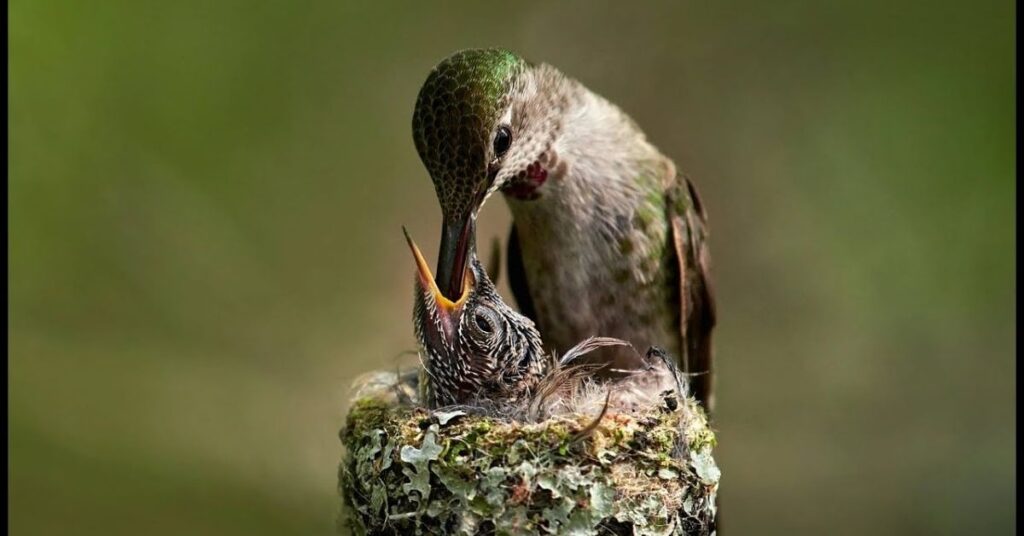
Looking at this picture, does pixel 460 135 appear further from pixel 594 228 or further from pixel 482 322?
pixel 594 228

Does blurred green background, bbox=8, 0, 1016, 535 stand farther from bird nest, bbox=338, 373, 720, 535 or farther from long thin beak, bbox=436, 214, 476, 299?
bird nest, bbox=338, 373, 720, 535

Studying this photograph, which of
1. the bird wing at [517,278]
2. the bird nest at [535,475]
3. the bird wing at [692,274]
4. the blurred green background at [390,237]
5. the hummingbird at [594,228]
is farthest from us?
the blurred green background at [390,237]

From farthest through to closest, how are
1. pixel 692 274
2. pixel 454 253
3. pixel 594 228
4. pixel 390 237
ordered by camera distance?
1. pixel 390 237
2. pixel 692 274
3. pixel 594 228
4. pixel 454 253

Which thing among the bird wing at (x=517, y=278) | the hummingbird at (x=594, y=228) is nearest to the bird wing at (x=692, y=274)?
the hummingbird at (x=594, y=228)

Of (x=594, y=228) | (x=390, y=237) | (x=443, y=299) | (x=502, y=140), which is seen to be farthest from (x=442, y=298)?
(x=390, y=237)

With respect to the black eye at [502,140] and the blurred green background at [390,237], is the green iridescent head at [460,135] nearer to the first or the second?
the black eye at [502,140]

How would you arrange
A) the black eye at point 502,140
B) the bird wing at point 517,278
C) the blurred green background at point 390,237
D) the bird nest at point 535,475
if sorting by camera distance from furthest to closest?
the blurred green background at point 390,237 < the bird wing at point 517,278 < the black eye at point 502,140 < the bird nest at point 535,475

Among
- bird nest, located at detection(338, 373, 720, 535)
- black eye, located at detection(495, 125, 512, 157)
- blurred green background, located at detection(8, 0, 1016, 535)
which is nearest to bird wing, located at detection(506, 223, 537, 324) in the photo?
black eye, located at detection(495, 125, 512, 157)
